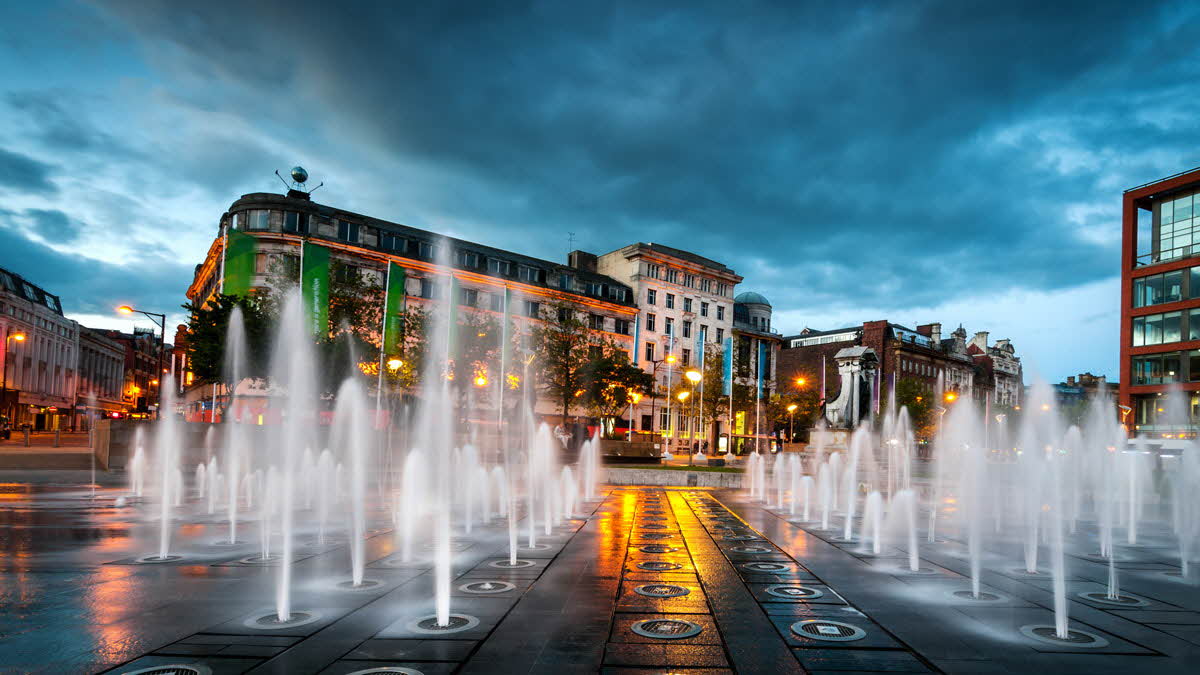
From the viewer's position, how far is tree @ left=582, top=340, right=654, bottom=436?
161ft

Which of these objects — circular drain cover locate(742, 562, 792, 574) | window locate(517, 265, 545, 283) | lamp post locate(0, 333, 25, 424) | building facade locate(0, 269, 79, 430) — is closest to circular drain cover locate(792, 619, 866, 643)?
circular drain cover locate(742, 562, 792, 574)

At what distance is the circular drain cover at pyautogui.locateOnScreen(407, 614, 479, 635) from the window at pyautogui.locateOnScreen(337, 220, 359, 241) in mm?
54999

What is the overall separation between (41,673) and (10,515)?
1274cm

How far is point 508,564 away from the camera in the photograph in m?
10.0

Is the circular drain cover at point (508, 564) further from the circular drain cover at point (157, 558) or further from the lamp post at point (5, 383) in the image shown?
the lamp post at point (5, 383)

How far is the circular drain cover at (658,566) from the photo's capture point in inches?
386

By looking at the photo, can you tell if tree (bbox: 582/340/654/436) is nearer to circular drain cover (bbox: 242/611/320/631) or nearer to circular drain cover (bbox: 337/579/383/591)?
circular drain cover (bbox: 337/579/383/591)

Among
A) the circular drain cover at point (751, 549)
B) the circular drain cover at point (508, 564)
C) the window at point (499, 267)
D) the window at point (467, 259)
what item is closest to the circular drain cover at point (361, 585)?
the circular drain cover at point (508, 564)

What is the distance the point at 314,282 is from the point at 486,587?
2406cm

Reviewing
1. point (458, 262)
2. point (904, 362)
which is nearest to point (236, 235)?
point (458, 262)

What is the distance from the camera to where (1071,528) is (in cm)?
1623

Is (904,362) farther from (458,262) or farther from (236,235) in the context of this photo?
(236,235)

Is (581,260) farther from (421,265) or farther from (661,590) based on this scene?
(661,590)

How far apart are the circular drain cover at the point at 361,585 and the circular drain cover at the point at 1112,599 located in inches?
332
